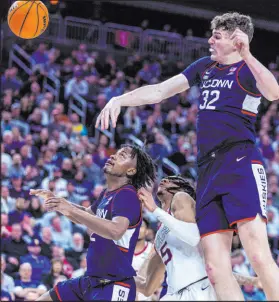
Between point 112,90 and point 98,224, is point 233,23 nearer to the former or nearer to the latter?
point 98,224

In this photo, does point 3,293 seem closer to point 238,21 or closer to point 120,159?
point 120,159

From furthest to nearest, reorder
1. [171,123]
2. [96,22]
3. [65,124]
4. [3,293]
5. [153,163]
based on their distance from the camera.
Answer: [96,22] → [171,123] → [65,124] → [3,293] → [153,163]

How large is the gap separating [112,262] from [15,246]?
535 cm

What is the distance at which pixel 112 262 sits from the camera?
18.9 feet

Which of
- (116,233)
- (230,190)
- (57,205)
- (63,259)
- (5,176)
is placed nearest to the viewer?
(230,190)

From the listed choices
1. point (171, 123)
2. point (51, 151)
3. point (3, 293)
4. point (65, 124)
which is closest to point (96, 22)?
point (171, 123)

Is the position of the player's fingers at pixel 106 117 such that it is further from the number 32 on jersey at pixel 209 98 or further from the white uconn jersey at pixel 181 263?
the white uconn jersey at pixel 181 263

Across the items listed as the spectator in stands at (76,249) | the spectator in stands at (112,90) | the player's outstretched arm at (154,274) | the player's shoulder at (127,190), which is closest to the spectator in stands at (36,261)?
the spectator in stands at (76,249)

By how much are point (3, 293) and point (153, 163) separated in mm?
4374

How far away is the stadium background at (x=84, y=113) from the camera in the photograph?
1090cm

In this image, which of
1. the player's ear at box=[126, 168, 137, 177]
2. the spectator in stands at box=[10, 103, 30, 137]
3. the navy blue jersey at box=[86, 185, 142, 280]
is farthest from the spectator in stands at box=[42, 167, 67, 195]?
the navy blue jersey at box=[86, 185, 142, 280]

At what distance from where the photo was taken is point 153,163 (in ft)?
20.4

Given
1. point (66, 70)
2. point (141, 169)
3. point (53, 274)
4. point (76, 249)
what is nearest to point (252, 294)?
point (76, 249)

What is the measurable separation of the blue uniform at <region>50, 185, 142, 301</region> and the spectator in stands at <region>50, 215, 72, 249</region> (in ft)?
18.9
